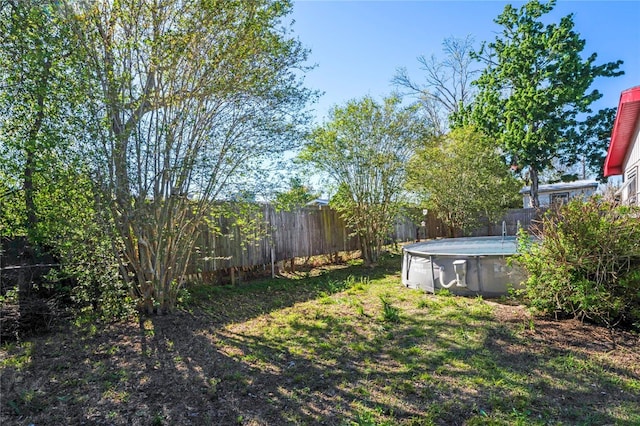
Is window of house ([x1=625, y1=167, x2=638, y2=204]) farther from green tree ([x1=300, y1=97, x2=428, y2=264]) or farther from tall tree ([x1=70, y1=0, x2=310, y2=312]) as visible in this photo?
tall tree ([x1=70, y1=0, x2=310, y2=312])

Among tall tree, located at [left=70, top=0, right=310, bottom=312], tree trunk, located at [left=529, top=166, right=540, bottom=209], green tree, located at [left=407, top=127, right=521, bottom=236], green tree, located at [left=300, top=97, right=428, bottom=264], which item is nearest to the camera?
tall tree, located at [left=70, top=0, right=310, bottom=312]

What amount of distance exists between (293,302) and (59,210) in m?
3.52

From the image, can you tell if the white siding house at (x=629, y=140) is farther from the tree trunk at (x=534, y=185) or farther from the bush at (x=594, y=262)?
the tree trunk at (x=534, y=185)

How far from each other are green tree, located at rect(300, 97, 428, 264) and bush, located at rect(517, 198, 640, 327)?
17.9 ft

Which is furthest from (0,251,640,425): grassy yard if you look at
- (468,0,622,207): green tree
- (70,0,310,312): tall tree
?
(468,0,622,207): green tree

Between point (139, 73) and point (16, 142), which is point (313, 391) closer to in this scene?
point (16, 142)

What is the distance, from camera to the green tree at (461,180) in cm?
1282

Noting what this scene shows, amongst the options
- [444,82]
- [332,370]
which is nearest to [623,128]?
[332,370]

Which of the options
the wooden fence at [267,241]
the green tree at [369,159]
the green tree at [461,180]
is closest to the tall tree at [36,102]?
the wooden fence at [267,241]

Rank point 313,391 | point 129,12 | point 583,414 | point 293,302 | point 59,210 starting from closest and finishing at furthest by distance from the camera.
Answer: point 583,414, point 313,391, point 59,210, point 129,12, point 293,302

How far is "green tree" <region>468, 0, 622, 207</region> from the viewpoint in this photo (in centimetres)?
1702

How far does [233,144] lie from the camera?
5648 millimetres

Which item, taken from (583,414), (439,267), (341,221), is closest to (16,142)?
(583,414)

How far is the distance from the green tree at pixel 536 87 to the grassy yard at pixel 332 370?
15224 millimetres
